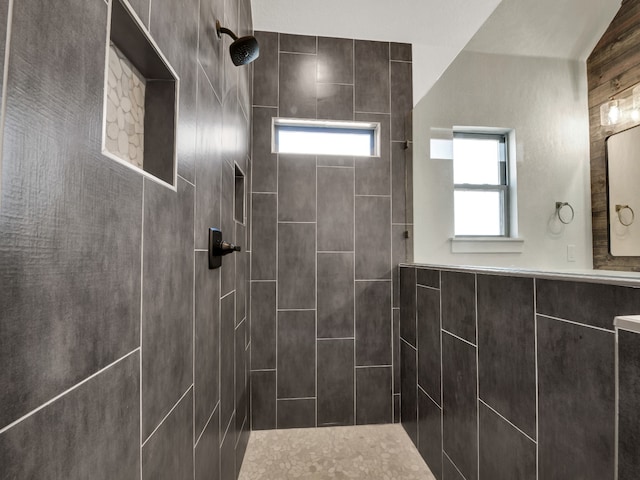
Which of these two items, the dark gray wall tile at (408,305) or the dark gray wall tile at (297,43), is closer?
the dark gray wall tile at (408,305)

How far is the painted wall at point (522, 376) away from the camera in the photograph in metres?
0.77

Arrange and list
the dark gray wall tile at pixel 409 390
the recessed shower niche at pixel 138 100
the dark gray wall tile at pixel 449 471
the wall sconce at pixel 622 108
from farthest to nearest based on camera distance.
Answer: the dark gray wall tile at pixel 409 390 → the dark gray wall tile at pixel 449 471 → the wall sconce at pixel 622 108 → the recessed shower niche at pixel 138 100

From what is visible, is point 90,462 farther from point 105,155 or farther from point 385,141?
point 385,141

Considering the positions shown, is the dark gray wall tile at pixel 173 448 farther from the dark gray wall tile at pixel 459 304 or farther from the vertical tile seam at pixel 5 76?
the dark gray wall tile at pixel 459 304

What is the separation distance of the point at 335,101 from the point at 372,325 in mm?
1671

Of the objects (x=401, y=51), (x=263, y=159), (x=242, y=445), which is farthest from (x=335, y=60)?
(x=242, y=445)

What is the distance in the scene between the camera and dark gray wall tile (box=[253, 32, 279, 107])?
2.24m

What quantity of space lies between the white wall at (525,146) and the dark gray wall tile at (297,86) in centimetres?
80

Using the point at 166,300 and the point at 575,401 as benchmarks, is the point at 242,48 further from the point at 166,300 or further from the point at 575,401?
the point at 575,401

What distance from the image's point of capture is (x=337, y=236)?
7.32 ft

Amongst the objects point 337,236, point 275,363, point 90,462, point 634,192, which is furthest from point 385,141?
point 90,462

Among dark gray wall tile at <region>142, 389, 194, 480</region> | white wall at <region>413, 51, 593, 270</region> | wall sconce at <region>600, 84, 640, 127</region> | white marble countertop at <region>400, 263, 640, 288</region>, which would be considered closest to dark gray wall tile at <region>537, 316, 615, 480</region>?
white marble countertop at <region>400, 263, 640, 288</region>

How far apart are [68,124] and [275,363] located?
80.2 inches

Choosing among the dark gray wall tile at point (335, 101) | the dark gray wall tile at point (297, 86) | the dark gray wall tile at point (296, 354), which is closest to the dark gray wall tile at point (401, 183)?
the dark gray wall tile at point (335, 101)
